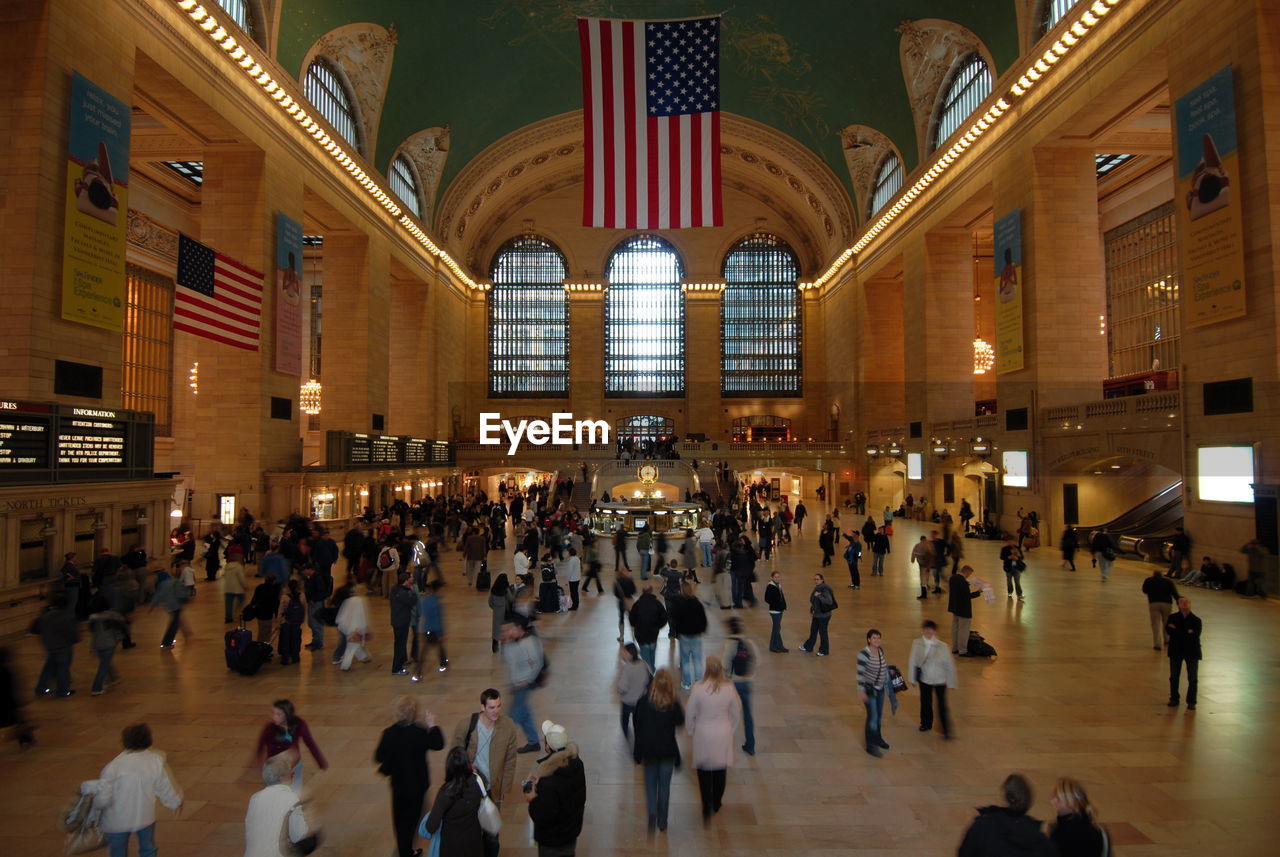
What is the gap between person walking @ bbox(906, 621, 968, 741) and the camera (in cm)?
637

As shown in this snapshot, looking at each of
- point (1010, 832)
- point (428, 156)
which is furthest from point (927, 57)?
point (1010, 832)

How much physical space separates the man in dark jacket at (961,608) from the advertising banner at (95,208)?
14.1 meters

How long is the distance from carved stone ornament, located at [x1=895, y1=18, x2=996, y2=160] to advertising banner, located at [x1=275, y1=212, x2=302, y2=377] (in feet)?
66.3

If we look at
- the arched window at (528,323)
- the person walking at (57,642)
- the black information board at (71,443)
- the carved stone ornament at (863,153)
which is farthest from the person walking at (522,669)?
the arched window at (528,323)

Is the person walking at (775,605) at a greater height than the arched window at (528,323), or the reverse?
the arched window at (528,323)

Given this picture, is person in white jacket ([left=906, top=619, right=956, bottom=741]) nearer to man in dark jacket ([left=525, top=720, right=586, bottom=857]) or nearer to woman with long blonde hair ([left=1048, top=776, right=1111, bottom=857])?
woman with long blonde hair ([left=1048, top=776, right=1111, bottom=857])

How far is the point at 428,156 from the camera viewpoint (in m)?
31.5

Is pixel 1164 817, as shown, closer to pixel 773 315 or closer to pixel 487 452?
pixel 487 452

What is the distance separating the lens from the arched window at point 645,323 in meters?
44.7

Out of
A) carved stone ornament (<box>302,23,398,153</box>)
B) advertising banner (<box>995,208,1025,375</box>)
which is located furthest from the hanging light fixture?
advertising banner (<box>995,208,1025,375</box>)

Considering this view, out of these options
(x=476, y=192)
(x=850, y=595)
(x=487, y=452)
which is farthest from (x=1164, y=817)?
(x=476, y=192)

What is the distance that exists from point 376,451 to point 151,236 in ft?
39.0

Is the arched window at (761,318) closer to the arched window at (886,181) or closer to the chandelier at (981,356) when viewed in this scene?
the arched window at (886,181)

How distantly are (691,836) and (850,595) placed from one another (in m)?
8.86
